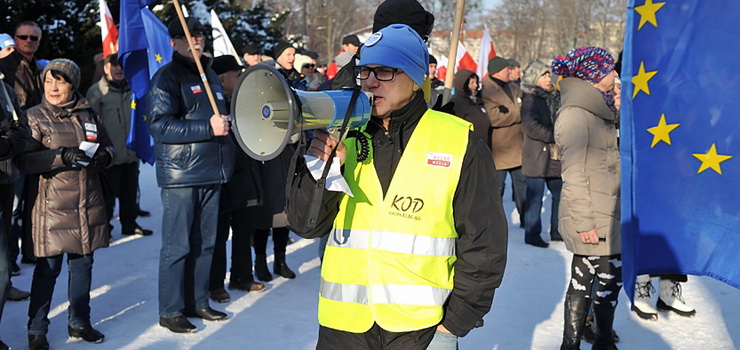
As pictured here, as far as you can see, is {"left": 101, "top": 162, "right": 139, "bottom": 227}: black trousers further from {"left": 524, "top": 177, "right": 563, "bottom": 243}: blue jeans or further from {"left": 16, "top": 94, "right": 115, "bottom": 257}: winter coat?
{"left": 524, "top": 177, "right": 563, "bottom": 243}: blue jeans

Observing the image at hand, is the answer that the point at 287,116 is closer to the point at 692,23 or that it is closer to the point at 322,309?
the point at 322,309

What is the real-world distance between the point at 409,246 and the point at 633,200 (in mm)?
1683

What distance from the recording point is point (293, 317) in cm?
562

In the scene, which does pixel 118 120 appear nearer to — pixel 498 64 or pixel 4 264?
pixel 4 264

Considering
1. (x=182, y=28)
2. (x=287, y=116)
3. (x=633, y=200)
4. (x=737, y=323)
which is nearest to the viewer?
(x=287, y=116)

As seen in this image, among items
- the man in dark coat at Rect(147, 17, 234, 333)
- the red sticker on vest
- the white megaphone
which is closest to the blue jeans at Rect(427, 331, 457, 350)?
the red sticker on vest

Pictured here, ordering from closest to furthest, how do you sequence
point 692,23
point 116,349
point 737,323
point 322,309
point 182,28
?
point 322,309 < point 692,23 < point 116,349 < point 182,28 < point 737,323

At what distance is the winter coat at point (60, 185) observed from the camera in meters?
4.63

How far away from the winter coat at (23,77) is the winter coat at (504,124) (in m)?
4.91

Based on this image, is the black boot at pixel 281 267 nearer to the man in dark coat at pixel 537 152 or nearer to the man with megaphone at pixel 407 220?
Result: the man in dark coat at pixel 537 152

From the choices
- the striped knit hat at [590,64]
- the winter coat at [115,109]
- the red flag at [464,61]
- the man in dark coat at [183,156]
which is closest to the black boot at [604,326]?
the striped knit hat at [590,64]

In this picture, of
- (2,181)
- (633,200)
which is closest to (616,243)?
(633,200)

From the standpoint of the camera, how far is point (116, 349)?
189 inches

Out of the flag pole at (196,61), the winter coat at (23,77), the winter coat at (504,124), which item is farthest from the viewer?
the winter coat at (504,124)
